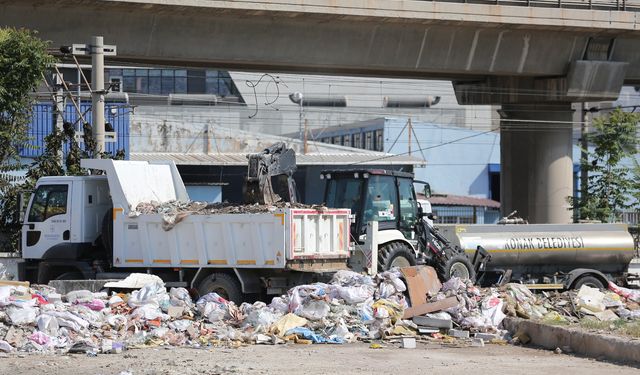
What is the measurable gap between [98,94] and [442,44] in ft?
43.3

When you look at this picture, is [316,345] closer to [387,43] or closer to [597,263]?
[597,263]

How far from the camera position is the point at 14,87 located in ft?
82.3

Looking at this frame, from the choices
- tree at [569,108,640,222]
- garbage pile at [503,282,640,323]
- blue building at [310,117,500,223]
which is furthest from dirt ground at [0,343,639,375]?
blue building at [310,117,500,223]

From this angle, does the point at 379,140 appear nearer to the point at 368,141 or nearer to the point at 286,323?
the point at 368,141

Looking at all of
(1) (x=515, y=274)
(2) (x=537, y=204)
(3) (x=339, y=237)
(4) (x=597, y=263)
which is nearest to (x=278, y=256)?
(3) (x=339, y=237)

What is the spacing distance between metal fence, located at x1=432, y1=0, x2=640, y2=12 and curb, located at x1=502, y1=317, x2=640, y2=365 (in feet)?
64.5

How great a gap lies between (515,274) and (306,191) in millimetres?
29612

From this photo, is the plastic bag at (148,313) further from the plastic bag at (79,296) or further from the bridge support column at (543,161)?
the bridge support column at (543,161)

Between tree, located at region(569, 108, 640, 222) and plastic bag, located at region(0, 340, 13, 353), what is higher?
tree, located at region(569, 108, 640, 222)

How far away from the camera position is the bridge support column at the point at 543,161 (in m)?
38.1

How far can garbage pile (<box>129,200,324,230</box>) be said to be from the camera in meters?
18.8

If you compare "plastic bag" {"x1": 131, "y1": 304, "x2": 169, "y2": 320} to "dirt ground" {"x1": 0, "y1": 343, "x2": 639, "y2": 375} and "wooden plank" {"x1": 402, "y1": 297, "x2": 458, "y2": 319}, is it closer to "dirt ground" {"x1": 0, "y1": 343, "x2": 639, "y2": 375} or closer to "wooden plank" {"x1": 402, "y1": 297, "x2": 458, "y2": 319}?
"dirt ground" {"x1": 0, "y1": 343, "x2": 639, "y2": 375}

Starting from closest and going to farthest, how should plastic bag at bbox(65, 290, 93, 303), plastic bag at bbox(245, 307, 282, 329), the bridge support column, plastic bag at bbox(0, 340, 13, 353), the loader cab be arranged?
plastic bag at bbox(0, 340, 13, 353) → plastic bag at bbox(245, 307, 282, 329) → plastic bag at bbox(65, 290, 93, 303) → the loader cab → the bridge support column

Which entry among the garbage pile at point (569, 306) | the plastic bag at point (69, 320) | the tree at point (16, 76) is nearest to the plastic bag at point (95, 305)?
the plastic bag at point (69, 320)
